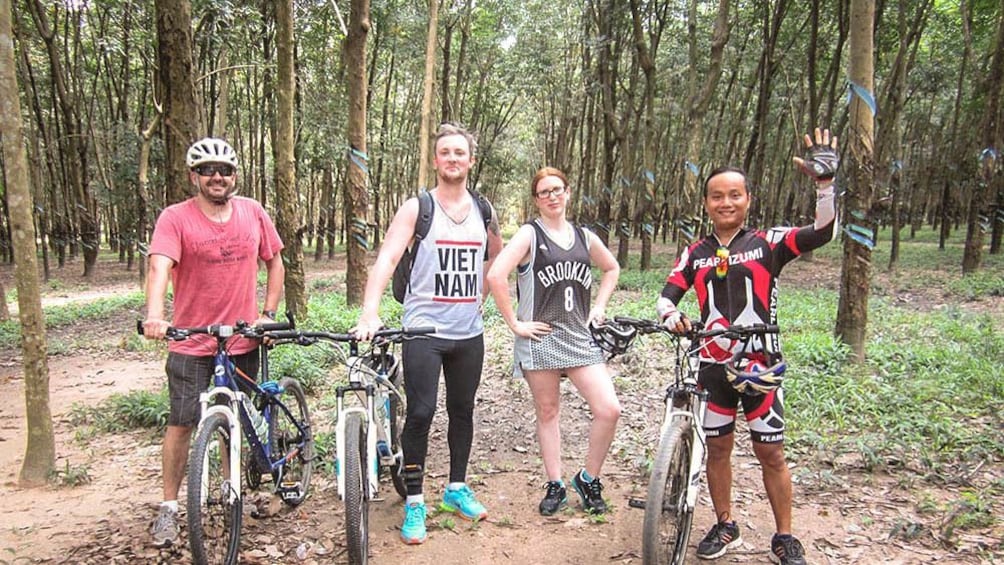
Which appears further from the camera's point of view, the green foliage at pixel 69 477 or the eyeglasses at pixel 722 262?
the green foliage at pixel 69 477

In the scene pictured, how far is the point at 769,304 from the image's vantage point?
9.85 ft

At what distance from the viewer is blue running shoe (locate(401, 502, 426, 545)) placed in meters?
3.39

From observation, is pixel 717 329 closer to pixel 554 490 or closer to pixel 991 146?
pixel 554 490

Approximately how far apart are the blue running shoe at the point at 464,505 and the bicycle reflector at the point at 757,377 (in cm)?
169

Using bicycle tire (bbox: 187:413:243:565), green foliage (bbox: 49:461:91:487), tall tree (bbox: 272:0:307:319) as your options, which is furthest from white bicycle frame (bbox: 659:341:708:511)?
tall tree (bbox: 272:0:307:319)

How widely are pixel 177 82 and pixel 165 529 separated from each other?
12.5ft

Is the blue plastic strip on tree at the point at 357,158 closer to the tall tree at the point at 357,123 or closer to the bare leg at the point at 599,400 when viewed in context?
the tall tree at the point at 357,123

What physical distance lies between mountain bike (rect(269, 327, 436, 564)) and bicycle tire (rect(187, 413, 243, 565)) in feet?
1.70

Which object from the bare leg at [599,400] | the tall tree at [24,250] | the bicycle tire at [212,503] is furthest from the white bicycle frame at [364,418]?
the tall tree at [24,250]

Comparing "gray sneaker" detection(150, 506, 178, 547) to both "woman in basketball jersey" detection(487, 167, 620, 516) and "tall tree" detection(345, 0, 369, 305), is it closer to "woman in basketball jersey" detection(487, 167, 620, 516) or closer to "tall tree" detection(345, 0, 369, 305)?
"woman in basketball jersey" detection(487, 167, 620, 516)

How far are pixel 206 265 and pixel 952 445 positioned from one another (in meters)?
5.03

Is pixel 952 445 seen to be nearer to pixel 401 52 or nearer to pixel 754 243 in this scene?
pixel 754 243

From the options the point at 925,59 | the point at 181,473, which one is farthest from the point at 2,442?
the point at 925,59

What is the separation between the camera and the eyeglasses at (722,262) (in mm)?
3010
